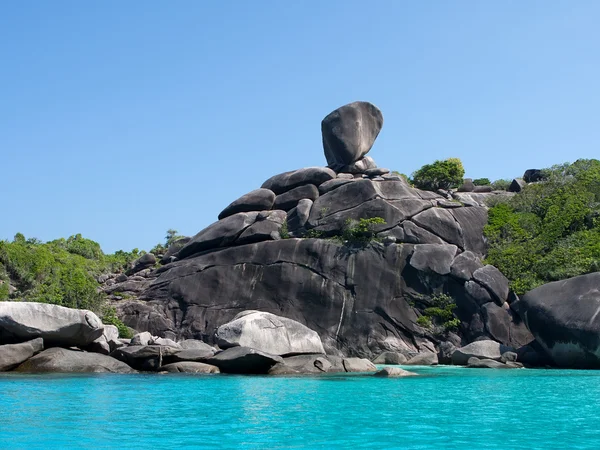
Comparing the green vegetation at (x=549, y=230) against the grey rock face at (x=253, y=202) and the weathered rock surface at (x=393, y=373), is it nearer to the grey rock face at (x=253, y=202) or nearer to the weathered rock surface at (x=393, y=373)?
the weathered rock surface at (x=393, y=373)

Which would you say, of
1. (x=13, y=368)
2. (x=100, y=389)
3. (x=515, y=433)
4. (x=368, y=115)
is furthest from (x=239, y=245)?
(x=515, y=433)

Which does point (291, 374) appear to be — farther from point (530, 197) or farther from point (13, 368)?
point (530, 197)

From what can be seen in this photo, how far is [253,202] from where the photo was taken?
47344mm

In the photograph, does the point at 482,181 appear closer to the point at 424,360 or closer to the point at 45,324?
the point at 424,360

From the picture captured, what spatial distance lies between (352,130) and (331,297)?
1589 centimetres

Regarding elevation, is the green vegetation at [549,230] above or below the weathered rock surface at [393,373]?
above

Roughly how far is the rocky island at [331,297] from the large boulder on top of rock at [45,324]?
57 mm

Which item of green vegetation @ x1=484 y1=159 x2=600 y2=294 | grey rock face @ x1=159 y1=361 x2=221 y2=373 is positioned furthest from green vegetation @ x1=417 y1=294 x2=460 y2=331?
grey rock face @ x1=159 y1=361 x2=221 y2=373

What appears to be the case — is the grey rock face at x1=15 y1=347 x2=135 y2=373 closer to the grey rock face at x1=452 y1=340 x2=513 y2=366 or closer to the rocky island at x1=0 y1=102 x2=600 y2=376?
the rocky island at x1=0 y1=102 x2=600 y2=376

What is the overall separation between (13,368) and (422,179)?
3393 centimetres

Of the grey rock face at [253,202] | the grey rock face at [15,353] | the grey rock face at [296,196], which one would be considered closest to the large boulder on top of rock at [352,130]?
the grey rock face at [296,196]

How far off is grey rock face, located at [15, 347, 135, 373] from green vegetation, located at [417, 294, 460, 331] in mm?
17909

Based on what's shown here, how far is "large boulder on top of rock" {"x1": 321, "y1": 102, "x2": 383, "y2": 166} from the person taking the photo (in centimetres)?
5022

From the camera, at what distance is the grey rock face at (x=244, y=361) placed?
88.8ft
